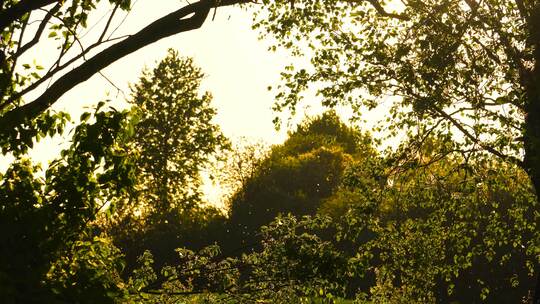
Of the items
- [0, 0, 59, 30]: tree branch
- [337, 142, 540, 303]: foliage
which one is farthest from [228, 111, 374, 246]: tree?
[0, 0, 59, 30]: tree branch

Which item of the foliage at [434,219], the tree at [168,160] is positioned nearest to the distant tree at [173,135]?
the tree at [168,160]

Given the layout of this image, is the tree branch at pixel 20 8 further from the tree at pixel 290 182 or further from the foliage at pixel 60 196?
the tree at pixel 290 182

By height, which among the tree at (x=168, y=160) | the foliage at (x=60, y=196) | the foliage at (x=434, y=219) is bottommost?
the foliage at (x=60, y=196)

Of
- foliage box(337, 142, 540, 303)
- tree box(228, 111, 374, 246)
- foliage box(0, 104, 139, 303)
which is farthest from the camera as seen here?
tree box(228, 111, 374, 246)

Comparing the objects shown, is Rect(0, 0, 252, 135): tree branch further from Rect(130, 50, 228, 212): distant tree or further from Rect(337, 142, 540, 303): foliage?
Rect(130, 50, 228, 212): distant tree

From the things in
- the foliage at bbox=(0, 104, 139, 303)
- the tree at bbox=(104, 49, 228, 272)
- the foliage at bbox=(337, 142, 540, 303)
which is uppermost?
the tree at bbox=(104, 49, 228, 272)

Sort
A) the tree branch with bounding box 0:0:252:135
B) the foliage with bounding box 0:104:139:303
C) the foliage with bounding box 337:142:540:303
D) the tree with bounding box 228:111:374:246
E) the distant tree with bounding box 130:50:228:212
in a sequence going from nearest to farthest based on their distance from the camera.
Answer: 1. the foliage with bounding box 0:104:139:303
2. the tree branch with bounding box 0:0:252:135
3. the foliage with bounding box 337:142:540:303
4. the distant tree with bounding box 130:50:228:212
5. the tree with bounding box 228:111:374:246

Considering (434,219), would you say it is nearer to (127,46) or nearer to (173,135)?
(127,46)

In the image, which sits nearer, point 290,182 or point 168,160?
point 168,160

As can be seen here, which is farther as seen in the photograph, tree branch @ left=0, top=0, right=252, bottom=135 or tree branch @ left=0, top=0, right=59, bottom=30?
tree branch @ left=0, top=0, right=252, bottom=135

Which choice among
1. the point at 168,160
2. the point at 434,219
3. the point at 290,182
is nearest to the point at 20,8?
the point at 434,219

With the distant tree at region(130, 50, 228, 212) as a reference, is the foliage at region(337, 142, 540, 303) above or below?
below

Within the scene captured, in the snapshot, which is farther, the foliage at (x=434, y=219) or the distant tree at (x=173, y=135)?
the distant tree at (x=173, y=135)

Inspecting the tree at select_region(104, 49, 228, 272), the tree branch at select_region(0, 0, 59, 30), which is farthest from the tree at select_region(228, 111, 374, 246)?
the tree branch at select_region(0, 0, 59, 30)
